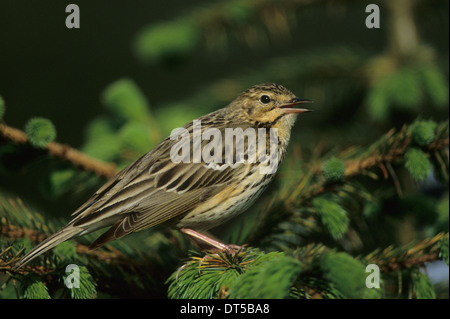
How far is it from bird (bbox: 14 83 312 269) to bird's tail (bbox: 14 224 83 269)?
0.41 ft

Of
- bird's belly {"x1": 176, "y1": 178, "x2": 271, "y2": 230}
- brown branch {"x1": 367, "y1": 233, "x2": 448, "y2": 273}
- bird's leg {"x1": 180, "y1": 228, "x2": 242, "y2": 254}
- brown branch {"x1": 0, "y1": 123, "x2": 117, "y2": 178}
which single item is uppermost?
brown branch {"x1": 0, "y1": 123, "x2": 117, "y2": 178}

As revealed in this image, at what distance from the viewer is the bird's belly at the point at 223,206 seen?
405 centimetres

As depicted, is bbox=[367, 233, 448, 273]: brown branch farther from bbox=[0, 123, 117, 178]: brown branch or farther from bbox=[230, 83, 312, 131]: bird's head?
bbox=[0, 123, 117, 178]: brown branch

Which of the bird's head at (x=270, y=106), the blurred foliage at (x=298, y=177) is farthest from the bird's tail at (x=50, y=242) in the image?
the bird's head at (x=270, y=106)

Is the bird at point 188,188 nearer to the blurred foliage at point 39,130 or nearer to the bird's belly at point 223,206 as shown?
the bird's belly at point 223,206

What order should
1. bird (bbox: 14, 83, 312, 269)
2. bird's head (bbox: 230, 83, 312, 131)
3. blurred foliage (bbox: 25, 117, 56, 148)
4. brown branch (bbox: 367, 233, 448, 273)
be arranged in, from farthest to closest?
1. bird's head (bbox: 230, 83, 312, 131)
2. bird (bbox: 14, 83, 312, 269)
3. blurred foliage (bbox: 25, 117, 56, 148)
4. brown branch (bbox: 367, 233, 448, 273)

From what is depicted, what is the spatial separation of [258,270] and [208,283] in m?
0.44

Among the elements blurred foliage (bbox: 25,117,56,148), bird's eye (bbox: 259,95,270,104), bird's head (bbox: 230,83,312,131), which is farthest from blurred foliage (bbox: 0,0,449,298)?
bird's eye (bbox: 259,95,270,104)

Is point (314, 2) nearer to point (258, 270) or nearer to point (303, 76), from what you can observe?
point (303, 76)

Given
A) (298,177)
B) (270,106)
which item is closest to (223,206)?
(298,177)

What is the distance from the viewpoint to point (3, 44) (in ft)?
26.8

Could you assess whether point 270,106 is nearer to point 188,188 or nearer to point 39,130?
point 188,188

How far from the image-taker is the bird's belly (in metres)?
4.05

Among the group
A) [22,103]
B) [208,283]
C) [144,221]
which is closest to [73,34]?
[22,103]
